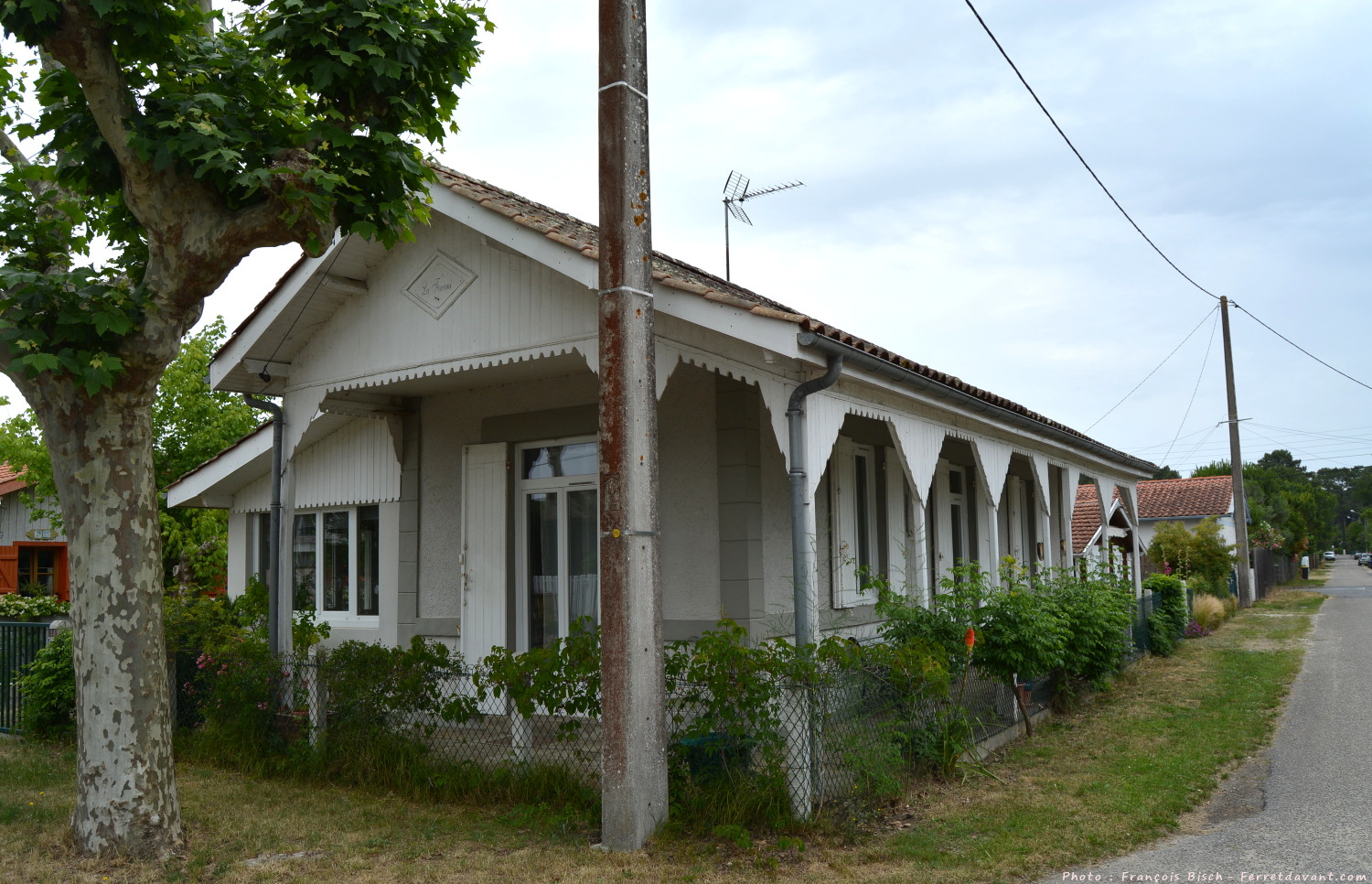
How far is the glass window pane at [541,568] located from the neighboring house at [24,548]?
2193 centimetres

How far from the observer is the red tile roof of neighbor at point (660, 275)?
6688mm

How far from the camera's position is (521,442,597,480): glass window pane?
955 cm

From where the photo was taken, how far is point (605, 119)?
20.3 feet

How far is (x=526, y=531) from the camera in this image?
32.5ft

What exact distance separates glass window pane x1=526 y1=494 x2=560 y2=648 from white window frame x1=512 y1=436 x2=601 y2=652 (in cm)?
4

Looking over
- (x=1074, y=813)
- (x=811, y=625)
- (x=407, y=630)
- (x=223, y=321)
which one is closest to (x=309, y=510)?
(x=407, y=630)

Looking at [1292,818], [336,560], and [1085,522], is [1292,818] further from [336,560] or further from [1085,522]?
[1085,522]

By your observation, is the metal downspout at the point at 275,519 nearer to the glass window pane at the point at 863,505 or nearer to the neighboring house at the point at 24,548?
the glass window pane at the point at 863,505

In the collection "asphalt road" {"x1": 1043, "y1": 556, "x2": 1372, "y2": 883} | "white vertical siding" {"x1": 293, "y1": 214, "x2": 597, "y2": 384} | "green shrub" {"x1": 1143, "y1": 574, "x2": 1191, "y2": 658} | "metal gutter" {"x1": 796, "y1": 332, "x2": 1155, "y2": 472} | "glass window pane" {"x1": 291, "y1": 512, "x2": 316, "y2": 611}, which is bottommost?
"asphalt road" {"x1": 1043, "y1": 556, "x2": 1372, "y2": 883}

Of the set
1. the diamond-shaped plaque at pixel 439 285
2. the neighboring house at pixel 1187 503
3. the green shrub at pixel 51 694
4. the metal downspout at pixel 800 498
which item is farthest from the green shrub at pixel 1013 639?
the neighboring house at pixel 1187 503

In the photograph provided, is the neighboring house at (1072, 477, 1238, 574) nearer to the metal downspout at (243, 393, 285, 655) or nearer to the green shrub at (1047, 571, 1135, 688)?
the green shrub at (1047, 571, 1135, 688)

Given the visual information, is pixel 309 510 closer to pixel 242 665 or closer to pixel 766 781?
pixel 242 665

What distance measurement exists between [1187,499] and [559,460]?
38.1 m

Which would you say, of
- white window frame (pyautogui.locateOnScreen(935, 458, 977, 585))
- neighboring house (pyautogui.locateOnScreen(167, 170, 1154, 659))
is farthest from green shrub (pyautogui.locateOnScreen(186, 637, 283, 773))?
white window frame (pyautogui.locateOnScreen(935, 458, 977, 585))
